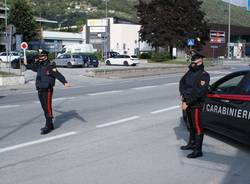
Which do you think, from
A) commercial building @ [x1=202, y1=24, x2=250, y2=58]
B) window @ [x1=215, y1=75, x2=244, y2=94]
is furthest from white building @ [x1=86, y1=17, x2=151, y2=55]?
window @ [x1=215, y1=75, x2=244, y2=94]

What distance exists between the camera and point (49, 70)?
31.7 ft

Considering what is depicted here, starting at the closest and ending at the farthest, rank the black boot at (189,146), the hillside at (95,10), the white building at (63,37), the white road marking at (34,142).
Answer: the black boot at (189,146) → the white road marking at (34,142) → the white building at (63,37) → the hillside at (95,10)

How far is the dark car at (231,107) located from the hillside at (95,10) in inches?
5523

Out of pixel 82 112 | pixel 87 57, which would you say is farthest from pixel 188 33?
pixel 82 112

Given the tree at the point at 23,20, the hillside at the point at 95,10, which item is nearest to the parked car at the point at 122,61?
the tree at the point at 23,20

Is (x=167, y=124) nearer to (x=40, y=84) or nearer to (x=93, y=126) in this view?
(x=93, y=126)

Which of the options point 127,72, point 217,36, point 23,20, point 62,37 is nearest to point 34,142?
point 127,72

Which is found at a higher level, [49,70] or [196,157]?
[49,70]

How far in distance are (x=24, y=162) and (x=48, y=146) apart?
4.11 ft

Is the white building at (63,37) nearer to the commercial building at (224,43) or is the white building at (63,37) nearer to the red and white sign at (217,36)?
the commercial building at (224,43)

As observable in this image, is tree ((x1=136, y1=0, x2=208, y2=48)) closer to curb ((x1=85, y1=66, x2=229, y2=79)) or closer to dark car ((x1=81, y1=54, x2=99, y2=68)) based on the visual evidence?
dark car ((x1=81, y1=54, x2=99, y2=68))

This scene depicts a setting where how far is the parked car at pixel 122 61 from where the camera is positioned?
54938mm

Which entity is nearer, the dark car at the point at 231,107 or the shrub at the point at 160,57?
the dark car at the point at 231,107

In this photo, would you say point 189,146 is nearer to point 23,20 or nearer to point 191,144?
point 191,144
